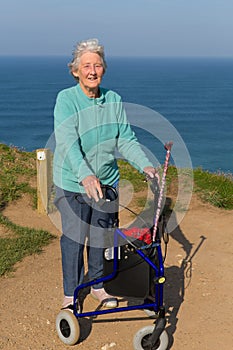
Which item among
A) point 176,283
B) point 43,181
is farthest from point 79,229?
point 43,181

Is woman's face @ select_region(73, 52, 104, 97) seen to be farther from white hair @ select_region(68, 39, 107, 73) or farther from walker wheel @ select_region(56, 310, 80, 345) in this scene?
walker wheel @ select_region(56, 310, 80, 345)

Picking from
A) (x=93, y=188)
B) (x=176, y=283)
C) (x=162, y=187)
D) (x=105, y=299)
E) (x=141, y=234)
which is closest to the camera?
(x=93, y=188)

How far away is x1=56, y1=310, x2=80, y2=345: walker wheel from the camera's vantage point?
383cm

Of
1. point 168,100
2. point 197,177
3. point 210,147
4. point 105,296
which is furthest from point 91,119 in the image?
point 168,100

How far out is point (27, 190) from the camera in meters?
7.86

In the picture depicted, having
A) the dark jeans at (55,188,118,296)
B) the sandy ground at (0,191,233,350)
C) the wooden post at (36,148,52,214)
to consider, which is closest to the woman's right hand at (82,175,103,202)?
the dark jeans at (55,188,118,296)

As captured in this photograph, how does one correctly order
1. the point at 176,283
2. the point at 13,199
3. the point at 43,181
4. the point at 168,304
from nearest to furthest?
the point at 168,304 < the point at 176,283 < the point at 43,181 < the point at 13,199

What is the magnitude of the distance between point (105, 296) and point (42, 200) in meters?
2.84

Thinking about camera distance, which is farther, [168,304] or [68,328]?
[168,304]

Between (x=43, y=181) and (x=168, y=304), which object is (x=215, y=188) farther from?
(x=168, y=304)

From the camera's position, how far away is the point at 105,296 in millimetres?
4516

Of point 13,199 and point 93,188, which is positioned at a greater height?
point 93,188

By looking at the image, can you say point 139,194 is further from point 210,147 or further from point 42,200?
point 210,147

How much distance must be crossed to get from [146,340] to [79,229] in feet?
3.14
